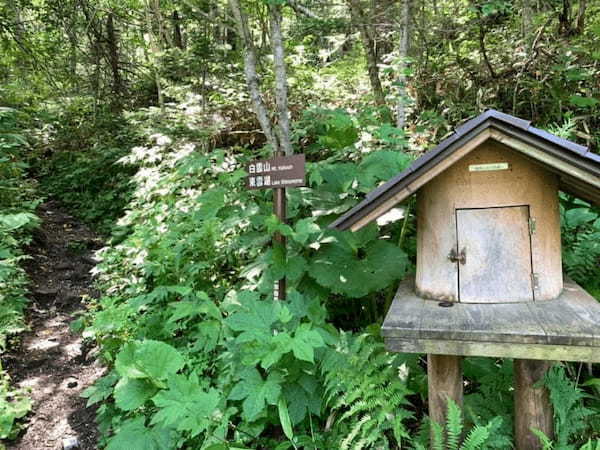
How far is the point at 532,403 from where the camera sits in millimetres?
2098

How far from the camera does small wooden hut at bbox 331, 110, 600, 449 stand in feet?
5.51

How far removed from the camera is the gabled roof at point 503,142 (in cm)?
166

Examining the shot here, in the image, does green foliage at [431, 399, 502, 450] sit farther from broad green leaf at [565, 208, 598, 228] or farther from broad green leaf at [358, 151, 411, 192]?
broad green leaf at [358, 151, 411, 192]

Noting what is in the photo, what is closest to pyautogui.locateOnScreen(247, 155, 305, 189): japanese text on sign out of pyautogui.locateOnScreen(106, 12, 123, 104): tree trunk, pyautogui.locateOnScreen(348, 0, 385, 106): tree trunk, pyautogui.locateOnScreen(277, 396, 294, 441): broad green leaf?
pyautogui.locateOnScreen(277, 396, 294, 441): broad green leaf

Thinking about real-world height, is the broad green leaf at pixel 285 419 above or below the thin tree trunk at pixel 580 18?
below

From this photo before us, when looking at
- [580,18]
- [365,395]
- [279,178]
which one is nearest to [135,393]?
[365,395]

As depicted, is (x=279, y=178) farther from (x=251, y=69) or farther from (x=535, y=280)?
(x=251, y=69)

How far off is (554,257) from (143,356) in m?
2.26

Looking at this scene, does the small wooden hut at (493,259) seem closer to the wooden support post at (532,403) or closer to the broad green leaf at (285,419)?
the wooden support post at (532,403)

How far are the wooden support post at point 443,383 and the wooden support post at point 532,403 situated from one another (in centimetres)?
31

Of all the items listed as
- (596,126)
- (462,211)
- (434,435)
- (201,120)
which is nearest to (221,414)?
(434,435)

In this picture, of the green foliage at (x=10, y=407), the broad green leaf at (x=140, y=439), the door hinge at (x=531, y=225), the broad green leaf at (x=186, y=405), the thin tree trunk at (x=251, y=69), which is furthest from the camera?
the thin tree trunk at (x=251, y=69)

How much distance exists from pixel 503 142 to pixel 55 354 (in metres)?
4.73

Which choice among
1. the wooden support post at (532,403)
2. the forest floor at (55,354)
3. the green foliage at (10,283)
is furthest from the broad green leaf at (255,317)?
the green foliage at (10,283)
